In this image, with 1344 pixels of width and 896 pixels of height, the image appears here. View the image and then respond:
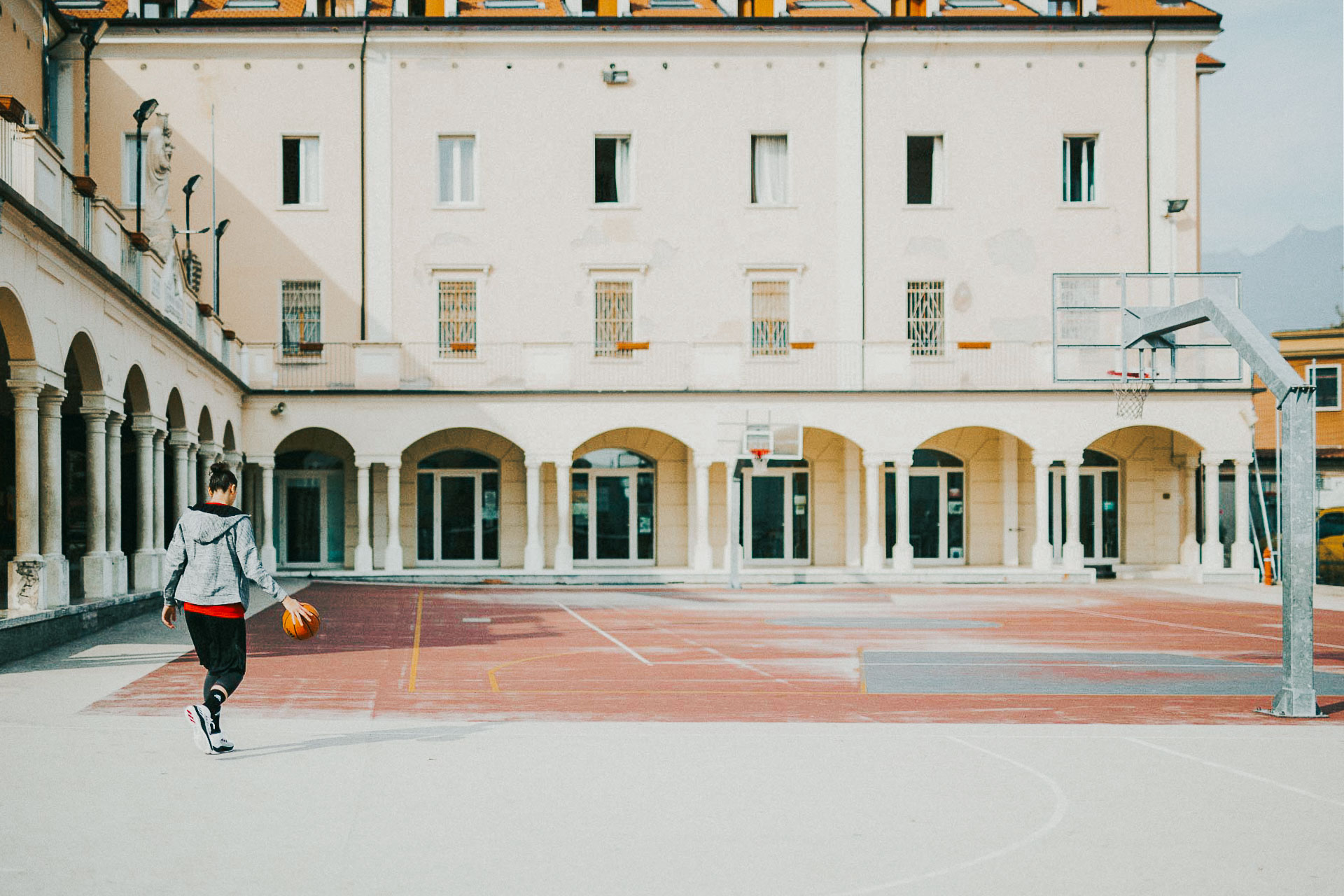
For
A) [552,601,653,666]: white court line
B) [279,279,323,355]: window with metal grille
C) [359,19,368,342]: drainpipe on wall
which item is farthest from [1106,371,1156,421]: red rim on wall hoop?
[279,279,323,355]: window with metal grille

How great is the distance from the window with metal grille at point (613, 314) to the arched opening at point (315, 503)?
6.71 metres

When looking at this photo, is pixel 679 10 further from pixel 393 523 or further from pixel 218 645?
pixel 218 645

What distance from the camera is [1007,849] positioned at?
586 centimetres

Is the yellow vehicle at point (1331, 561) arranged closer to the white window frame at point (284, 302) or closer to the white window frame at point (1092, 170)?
the white window frame at point (1092, 170)

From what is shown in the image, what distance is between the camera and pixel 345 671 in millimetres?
12797

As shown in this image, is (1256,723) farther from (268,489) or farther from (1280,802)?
(268,489)

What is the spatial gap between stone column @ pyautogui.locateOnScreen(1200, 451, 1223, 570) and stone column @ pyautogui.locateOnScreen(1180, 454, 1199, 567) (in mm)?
540

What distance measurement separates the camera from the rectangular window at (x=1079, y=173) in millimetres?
32781

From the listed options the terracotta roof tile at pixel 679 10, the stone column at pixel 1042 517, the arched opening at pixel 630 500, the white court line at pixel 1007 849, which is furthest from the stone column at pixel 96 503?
the stone column at pixel 1042 517

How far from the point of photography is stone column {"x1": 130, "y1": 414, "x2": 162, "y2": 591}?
2005cm

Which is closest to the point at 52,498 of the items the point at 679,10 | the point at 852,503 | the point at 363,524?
the point at 363,524

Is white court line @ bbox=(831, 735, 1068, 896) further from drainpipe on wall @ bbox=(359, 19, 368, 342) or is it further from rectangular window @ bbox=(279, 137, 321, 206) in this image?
rectangular window @ bbox=(279, 137, 321, 206)

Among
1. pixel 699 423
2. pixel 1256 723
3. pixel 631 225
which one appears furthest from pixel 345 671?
pixel 631 225

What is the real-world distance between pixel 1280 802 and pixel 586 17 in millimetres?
28025
